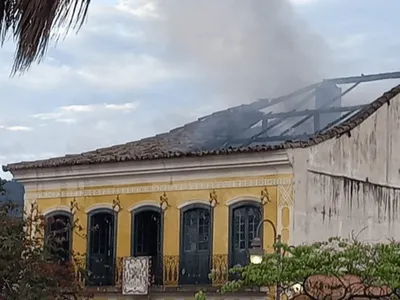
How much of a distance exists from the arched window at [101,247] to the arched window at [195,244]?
2.12 m

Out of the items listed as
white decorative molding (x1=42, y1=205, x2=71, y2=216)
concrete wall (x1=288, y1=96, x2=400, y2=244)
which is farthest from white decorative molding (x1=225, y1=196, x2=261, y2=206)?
white decorative molding (x1=42, y1=205, x2=71, y2=216)

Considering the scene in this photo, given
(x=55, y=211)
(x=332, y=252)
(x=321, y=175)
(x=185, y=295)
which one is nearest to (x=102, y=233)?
(x=55, y=211)

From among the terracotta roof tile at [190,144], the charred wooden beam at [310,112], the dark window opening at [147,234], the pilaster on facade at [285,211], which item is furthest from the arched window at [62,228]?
the charred wooden beam at [310,112]

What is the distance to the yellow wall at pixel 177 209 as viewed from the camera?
24.5 metres

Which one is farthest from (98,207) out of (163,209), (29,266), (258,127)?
(29,266)

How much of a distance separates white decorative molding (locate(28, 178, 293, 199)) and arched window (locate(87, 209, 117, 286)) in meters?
0.51

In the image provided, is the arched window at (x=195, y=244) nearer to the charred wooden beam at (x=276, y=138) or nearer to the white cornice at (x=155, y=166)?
the white cornice at (x=155, y=166)

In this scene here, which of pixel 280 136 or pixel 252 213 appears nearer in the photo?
pixel 252 213

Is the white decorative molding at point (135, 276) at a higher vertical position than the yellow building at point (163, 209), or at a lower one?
lower

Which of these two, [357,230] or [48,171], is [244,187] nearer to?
[357,230]

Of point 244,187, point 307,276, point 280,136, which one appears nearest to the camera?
point 307,276

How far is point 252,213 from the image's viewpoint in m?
25.0

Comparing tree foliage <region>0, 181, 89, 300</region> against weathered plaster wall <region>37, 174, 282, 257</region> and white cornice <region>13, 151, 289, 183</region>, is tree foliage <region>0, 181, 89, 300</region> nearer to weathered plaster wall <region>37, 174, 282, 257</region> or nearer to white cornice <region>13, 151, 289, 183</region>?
weathered plaster wall <region>37, 174, 282, 257</region>

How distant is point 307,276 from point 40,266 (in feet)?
33.2
